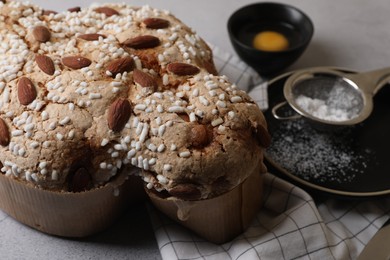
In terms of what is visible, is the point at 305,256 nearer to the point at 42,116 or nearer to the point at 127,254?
the point at 127,254

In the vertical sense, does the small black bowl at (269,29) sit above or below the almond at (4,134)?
below

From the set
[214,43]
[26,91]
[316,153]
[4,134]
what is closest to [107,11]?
[26,91]

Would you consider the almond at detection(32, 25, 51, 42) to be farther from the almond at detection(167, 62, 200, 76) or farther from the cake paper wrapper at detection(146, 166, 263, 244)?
the cake paper wrapper at detection(146, 166, 263, 244)

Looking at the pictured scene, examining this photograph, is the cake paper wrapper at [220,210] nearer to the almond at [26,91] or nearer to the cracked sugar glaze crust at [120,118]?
the cracked sugar glaze crust at [120,118]

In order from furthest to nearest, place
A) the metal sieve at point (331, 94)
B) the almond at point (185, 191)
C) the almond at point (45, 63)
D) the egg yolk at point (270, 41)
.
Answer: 1. the egg yolk at point (270, 41)
2. the metal sieve at point (331, 94)
3. the almond at point (45, 63)
4. the almond at point (185, 191)

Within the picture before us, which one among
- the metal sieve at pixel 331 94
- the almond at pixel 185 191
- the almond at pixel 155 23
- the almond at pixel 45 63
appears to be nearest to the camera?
the almond at pixel 185 191

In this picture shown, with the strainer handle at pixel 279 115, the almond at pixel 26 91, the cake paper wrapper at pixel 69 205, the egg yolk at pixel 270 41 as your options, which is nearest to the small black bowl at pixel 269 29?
the egg yolk at pixel 270 41
